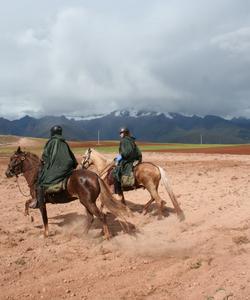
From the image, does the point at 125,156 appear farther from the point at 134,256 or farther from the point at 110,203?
the point at 134,256

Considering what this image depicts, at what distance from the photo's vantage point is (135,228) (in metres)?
13.6

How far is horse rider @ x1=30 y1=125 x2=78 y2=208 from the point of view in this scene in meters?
12.7

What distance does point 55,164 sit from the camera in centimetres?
1283

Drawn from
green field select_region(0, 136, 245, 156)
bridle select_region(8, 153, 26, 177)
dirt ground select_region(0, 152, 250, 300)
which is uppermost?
bridle select_region(8, 153, 26, 177)

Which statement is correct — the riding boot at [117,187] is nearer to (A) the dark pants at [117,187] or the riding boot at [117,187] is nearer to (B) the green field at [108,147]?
(A) the dark pants at [117,187]

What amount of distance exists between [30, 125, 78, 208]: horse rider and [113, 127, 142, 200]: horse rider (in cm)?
293

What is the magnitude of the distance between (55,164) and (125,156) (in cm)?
338

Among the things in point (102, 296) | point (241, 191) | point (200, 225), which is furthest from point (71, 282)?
point (241, 191)

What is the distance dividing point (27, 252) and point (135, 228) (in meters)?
3.62

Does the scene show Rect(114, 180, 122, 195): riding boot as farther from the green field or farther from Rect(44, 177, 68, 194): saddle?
the green field

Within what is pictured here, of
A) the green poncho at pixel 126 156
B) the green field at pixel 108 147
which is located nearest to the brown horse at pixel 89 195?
the green poncho at pixel 126 156

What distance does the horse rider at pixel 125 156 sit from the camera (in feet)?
51.0

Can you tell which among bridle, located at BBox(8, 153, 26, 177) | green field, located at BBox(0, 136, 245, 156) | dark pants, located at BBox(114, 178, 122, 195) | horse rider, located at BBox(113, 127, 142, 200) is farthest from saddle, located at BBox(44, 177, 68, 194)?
green field, located at BBox(0, 136, 245, 156)

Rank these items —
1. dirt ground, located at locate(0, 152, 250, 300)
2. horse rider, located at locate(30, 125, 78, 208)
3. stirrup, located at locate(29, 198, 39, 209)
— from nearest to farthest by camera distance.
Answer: dirt ground, located at locate(0, 152, 250, 300)
horse rider, located at locate(30, 125, 78, 208)
stirrup, located at locate(29, 198, 39, 209)
